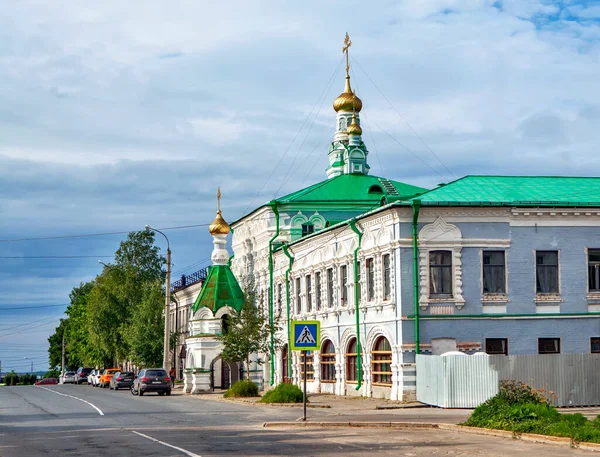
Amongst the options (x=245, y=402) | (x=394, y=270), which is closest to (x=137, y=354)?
(x=245, y=402)

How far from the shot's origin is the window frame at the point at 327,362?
41.7m

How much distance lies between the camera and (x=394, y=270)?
34.4 meters

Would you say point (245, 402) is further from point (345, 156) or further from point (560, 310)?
point (345, 156)

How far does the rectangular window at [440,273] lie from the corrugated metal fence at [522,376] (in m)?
4.54

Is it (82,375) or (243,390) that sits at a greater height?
(243,390)

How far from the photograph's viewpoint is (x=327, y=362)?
139 ft

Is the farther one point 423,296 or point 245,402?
point 245,402

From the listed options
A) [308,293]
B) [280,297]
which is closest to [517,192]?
[308,293]

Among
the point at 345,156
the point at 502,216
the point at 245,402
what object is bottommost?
the point at 245,402

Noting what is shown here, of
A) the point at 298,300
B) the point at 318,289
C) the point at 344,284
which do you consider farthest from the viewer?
the point at 298,300

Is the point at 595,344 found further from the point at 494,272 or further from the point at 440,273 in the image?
the point at 440,273

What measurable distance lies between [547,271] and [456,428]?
14835 millimetres

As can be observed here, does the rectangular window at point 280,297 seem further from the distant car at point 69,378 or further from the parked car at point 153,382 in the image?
the distant car at point 69,378

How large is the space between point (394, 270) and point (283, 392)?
6028 millimetres
